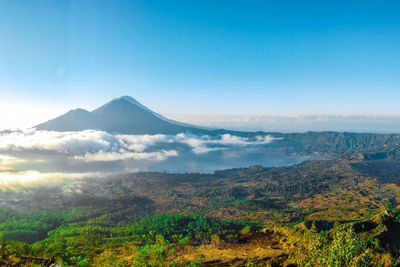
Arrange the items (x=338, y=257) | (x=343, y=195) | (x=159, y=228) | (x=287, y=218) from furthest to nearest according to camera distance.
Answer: (x=343, y=195), (x=287, y=218), (x=159, y=228), (x=338, y=257)

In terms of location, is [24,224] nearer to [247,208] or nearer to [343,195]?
[247,208]

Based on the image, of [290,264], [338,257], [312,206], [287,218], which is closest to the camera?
[338,257]

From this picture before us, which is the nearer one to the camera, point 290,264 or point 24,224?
point 290,264

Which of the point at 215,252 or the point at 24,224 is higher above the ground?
the point at 215,252

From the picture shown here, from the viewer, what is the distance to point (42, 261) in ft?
171

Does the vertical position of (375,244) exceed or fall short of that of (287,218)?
it exceeds it

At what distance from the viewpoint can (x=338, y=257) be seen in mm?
17609

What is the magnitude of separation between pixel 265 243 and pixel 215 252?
36.7 ft

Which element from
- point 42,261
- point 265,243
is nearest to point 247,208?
point 265,243

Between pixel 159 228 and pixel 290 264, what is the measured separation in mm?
106493

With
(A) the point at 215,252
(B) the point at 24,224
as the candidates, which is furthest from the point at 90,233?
(A) the point at 215,252

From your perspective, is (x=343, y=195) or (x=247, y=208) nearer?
(x=247, y=208)

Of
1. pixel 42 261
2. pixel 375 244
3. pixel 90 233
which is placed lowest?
pixel 90 233

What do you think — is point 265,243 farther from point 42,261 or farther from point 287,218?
point 287,218
